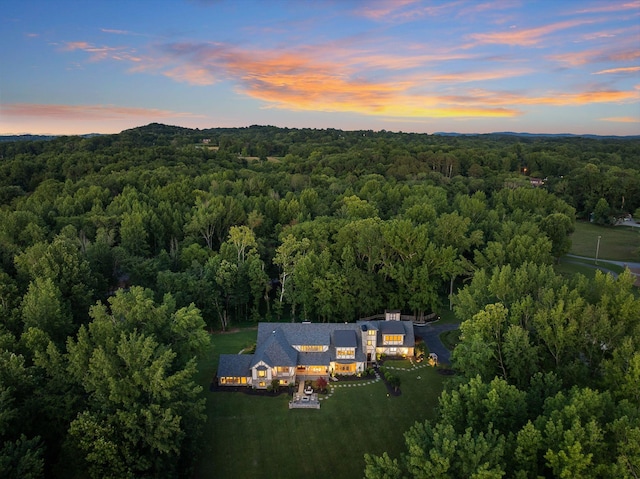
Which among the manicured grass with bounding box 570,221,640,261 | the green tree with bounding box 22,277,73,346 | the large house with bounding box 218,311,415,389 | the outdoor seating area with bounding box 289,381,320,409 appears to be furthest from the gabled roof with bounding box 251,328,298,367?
the manicured grass with bounding box 570,221,640,261

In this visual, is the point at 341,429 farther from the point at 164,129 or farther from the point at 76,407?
the point at 164,129

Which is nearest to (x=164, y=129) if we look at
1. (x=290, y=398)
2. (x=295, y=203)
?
(x=295, y=203)

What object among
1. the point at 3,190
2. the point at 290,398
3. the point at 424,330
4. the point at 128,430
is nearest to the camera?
the point at 128,430

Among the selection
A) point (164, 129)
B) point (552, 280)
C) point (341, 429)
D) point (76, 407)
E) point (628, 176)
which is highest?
point (164, 129)

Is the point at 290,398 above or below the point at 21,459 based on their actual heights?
below

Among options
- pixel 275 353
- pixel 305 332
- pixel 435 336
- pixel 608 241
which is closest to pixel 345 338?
pixel 305 332

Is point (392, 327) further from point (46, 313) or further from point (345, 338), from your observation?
point (46, 313)
